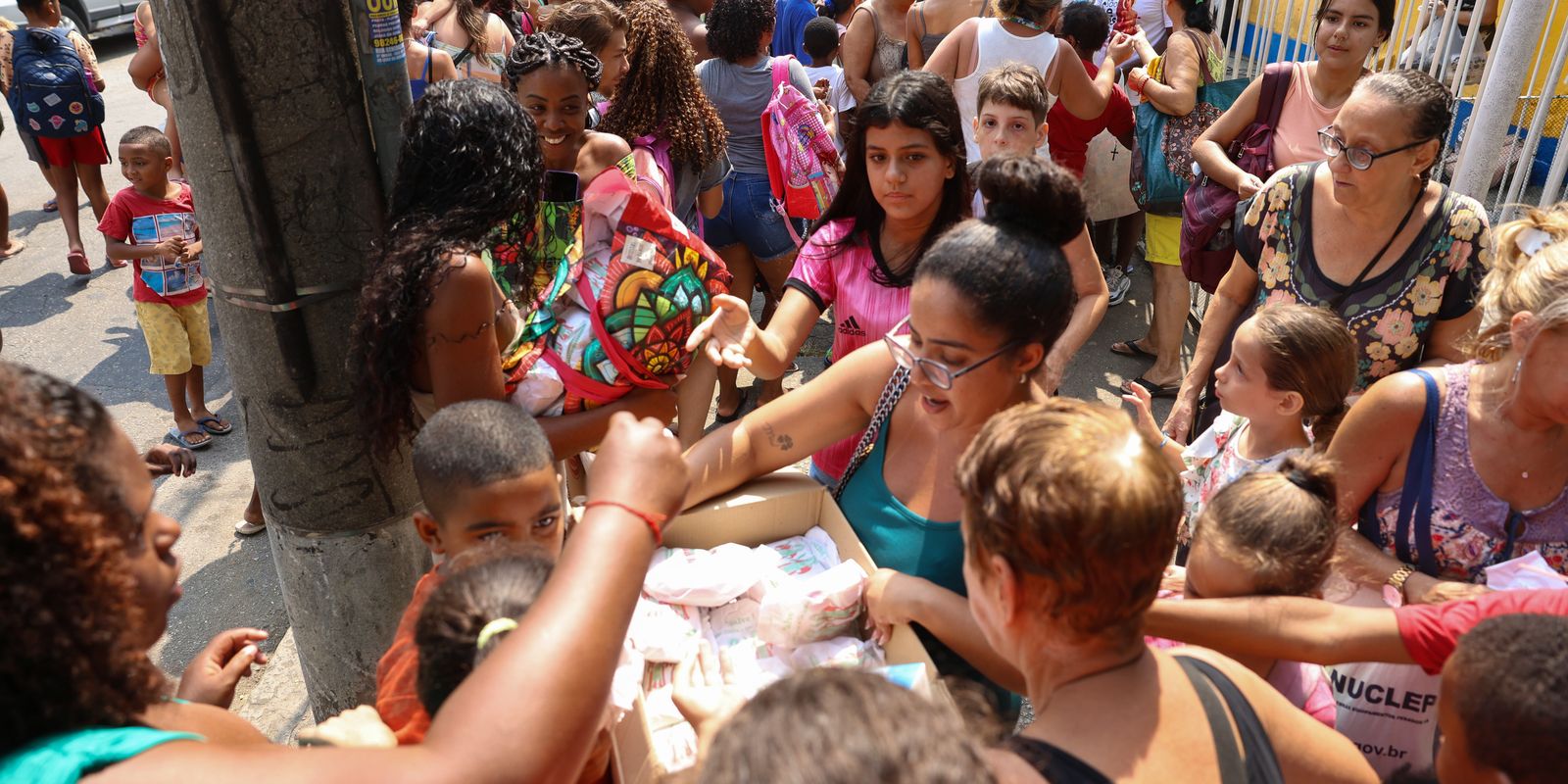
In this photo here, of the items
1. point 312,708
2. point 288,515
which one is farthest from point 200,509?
point 288,515

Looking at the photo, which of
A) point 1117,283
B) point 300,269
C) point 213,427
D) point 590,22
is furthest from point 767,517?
point 1117,283

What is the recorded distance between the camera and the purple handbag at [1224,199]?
Answer: 13.2 feet

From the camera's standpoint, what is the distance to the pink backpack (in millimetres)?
4684

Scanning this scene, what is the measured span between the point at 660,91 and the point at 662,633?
10.1 ft

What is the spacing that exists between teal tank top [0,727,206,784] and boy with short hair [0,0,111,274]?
23.3ft

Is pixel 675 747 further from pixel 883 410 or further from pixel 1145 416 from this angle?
pixel 1145 416

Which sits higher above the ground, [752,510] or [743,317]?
[743,317]

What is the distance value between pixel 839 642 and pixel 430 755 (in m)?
1.05

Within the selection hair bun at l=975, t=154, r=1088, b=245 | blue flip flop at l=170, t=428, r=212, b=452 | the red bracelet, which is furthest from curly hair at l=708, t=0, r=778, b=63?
the red bracelet

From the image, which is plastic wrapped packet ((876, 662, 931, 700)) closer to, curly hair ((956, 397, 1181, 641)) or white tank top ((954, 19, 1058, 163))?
curly hair ((956, 397, 1181, 641))

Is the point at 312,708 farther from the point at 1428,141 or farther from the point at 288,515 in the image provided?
the point at 1428,141

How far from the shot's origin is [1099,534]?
1.34 metres

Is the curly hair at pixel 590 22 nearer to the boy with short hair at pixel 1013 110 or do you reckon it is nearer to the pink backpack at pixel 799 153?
the pink backpack at pixel 799 153

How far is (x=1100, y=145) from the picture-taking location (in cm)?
594
